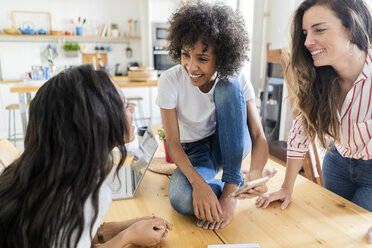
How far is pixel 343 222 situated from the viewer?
100 cm

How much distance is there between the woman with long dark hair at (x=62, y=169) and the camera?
2.09ft

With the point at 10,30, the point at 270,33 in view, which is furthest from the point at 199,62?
the point at 10,30

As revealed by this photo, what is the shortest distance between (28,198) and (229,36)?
0.92 meters

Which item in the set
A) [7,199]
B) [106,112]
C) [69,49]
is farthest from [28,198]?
[69,49]

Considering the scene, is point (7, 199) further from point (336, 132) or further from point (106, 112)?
point (336, 132)

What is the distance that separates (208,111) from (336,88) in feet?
1.76

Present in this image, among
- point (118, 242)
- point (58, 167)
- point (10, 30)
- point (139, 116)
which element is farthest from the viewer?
point (139, 116)

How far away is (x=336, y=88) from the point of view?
3.81 feet

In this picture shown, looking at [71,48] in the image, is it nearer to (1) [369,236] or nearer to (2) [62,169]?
(2) [62,169]

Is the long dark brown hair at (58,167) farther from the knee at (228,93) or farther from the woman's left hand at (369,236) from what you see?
the woman's left hand at (369,236)

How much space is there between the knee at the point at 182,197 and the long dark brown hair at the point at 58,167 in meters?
0.42

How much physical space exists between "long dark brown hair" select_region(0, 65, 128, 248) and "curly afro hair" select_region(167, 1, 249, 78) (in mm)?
592

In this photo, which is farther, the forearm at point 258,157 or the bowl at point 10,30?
the bowl at point 10,30

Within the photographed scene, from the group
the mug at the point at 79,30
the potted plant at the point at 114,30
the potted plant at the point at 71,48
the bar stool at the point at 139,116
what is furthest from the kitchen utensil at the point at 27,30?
the bar stool at the point at 139,116
